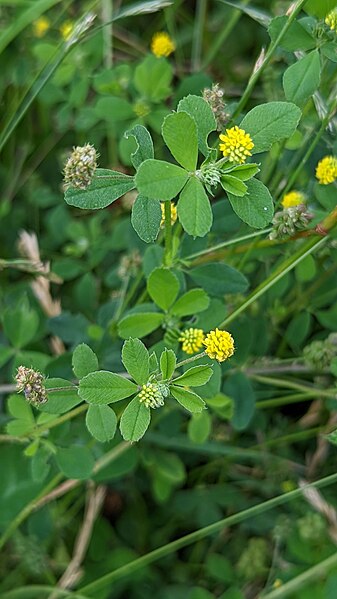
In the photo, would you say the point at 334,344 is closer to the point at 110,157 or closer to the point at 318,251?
the point at 318,251

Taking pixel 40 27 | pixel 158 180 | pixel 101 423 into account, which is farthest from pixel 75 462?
pixel 40 27

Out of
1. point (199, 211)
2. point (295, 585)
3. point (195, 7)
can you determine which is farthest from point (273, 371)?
point (195, 7)

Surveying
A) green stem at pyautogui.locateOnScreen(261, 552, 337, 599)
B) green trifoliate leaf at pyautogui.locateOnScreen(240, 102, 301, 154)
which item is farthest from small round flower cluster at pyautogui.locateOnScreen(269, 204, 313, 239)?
green stem at pyautogui.locateOnScreen(261, 552, 337, 599)

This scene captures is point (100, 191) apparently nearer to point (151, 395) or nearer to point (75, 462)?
point (151, 395)

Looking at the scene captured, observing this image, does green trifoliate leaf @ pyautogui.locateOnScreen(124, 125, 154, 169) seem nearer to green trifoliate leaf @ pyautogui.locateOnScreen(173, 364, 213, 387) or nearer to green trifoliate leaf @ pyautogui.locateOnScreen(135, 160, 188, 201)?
green trifoliate leaf @ pyautogui.locateOnScreen(135, 160, 188, 201)

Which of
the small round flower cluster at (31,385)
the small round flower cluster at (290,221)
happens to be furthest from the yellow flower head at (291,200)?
the small round flower cluster at (31,385)
